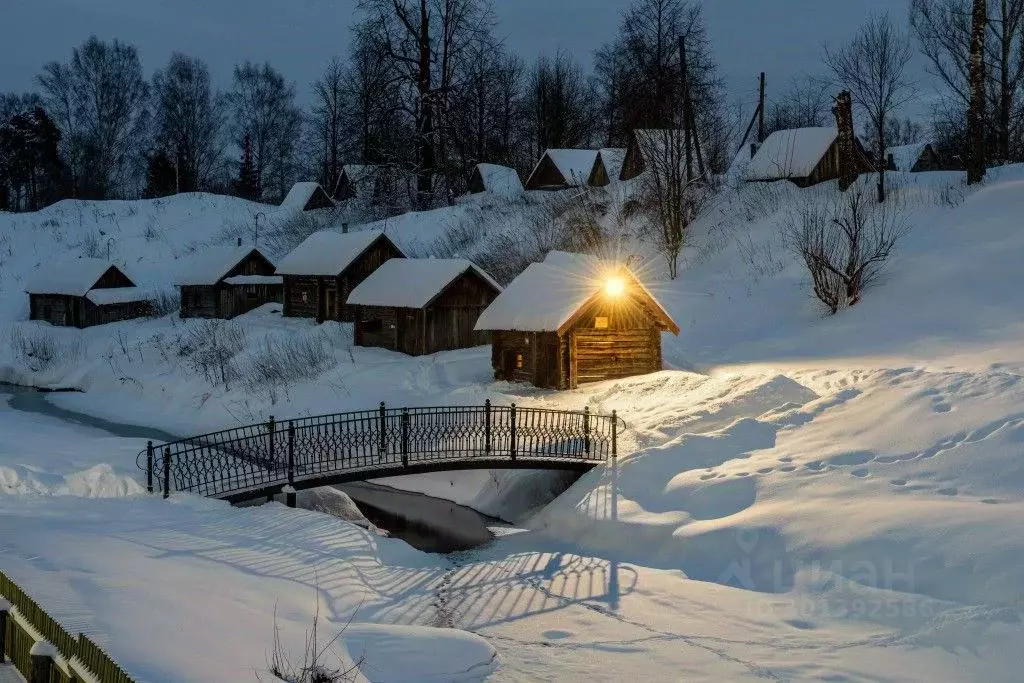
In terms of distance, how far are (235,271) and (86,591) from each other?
3574 centimetres

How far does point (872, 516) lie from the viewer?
14.5 m

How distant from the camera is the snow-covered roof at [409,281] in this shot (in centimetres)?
3288

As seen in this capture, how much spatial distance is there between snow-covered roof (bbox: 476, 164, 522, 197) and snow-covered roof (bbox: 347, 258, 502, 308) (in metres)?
16.8

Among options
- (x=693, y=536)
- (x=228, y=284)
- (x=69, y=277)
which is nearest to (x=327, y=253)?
(x=228, y=284)

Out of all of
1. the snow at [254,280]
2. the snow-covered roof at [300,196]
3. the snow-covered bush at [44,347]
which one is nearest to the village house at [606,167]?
the snow at [254,280]

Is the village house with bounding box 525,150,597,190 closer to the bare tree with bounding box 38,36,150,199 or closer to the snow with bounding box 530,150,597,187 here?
the snow with bounding box 530,150,597,187

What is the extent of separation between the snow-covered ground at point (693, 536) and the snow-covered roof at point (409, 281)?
15.4 ft

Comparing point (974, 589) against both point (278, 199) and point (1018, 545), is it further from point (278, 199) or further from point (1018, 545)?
point (278, 199)

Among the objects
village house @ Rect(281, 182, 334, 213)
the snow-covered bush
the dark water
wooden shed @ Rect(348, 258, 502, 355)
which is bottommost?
the dark water

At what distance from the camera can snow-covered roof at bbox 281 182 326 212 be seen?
57250 mm

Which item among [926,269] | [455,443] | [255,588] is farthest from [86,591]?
[926,269]

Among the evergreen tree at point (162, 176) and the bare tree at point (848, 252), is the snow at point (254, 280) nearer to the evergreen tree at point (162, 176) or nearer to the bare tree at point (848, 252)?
the bare tree at point (848, 252)

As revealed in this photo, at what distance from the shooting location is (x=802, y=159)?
4097cm

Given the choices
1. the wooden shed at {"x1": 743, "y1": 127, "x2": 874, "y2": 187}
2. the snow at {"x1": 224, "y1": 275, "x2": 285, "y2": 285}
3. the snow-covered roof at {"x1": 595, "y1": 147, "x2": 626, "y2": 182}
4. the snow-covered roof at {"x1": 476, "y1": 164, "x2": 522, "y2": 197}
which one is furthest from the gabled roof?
the snow-covered roof at {"x1": 476, "y1": 164, "x2": 522, "y2": 197}
